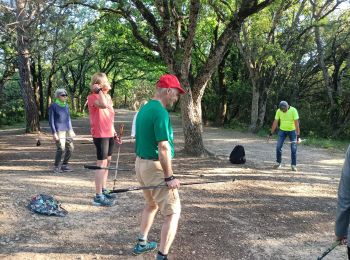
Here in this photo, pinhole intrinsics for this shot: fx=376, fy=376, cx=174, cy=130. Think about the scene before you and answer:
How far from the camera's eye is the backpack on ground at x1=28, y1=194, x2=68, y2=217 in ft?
18.1

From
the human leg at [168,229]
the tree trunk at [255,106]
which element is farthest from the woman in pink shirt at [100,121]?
the tree trunk at [255,106]

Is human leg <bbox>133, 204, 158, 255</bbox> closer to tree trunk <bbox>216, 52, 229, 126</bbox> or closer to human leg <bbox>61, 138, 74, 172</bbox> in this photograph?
human leg <bbox>61, 138, 74, 172</bbox>

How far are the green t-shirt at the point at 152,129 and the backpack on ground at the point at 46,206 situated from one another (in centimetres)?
233

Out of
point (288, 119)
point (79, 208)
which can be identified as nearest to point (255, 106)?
point (288, 119)

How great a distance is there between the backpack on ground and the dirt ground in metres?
0.10

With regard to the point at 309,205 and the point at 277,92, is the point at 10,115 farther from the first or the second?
the point at 309,205

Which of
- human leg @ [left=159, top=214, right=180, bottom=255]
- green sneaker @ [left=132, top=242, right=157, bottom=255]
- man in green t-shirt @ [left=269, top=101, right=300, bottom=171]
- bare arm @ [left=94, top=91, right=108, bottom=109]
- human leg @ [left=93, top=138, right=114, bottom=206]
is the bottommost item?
green sneaker @ [left=132, top=242, right=157, bottom=255]

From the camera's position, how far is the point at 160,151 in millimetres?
3693

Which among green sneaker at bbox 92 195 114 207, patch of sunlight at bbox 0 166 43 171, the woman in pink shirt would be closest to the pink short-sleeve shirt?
the woman in pink shirt

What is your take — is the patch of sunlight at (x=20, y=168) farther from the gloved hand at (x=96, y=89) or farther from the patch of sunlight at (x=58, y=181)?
the gloved hand at (x=96, y=89)

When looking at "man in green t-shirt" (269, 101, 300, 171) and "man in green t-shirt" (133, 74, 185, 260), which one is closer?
"man in green t-shirt" (133, 74, 185, 260)

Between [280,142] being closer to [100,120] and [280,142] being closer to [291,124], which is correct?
[291,124]

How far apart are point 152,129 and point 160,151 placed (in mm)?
249

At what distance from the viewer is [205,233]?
5.34 meters
